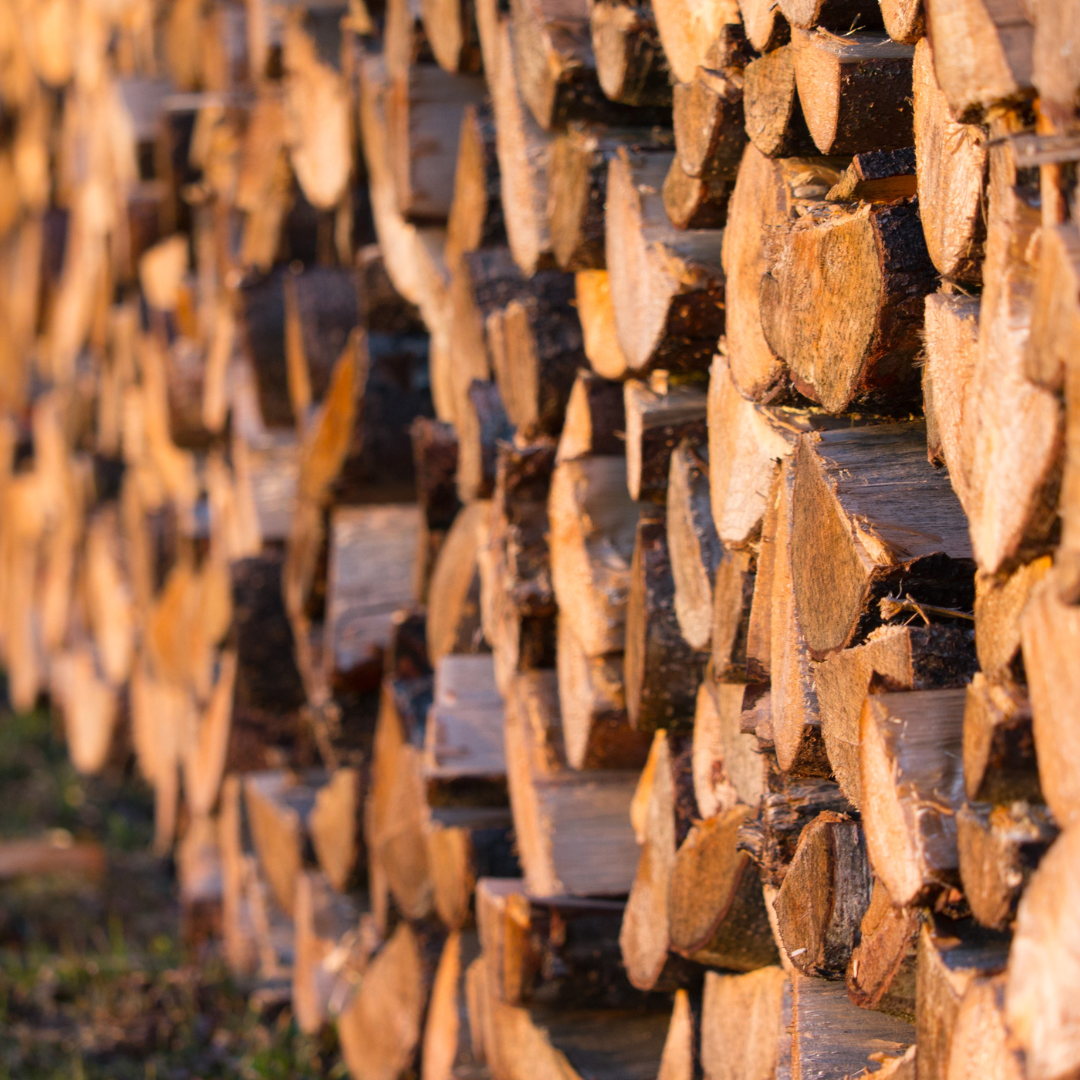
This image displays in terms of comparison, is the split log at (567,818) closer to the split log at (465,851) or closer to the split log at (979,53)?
the split log at (465,851)

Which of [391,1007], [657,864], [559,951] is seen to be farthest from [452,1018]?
[657,864]

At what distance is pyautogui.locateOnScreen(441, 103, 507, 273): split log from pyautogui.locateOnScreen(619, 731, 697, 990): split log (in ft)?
2.36

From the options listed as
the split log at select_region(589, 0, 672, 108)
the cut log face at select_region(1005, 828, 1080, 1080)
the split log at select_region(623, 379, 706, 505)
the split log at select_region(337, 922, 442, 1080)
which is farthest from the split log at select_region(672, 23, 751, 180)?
the split log at select_region(337, 922, 442, 1080)

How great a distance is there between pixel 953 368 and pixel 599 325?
658 millimetres

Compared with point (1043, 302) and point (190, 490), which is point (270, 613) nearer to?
point (190, 490)

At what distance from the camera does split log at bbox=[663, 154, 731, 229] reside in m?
1.26

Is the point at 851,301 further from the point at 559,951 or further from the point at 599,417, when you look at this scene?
the point at 559,951

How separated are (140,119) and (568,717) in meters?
2.40

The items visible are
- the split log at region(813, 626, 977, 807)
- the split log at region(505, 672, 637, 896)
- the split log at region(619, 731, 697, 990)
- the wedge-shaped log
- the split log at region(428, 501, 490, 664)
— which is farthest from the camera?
the split log at region(428, 501, 490, 664)

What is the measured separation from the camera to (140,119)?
3.38 metres

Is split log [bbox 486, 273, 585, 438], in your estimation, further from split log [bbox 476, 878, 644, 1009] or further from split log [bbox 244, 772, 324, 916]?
split log [bbox 244, 772, 324, 916]

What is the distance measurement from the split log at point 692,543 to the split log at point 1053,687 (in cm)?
51

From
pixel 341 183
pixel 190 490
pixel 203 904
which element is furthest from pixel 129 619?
pixel 341 183

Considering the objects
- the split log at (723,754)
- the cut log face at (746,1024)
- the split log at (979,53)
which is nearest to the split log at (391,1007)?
A: the cut log face at (746,1024)
